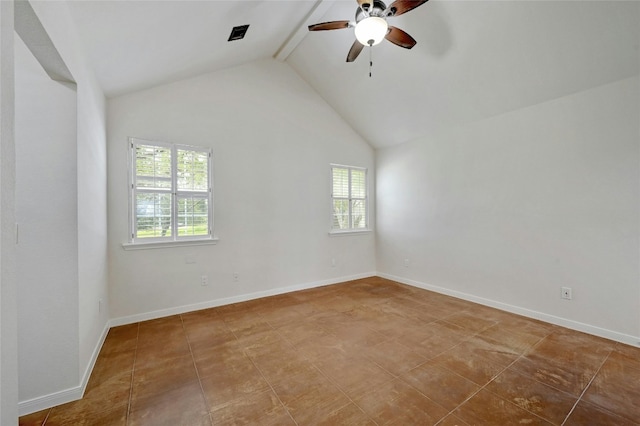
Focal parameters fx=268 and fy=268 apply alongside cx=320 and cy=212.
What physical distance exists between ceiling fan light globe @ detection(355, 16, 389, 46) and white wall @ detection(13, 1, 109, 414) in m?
2.04

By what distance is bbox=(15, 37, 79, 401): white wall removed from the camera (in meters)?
1.75

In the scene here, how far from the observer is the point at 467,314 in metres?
3.43

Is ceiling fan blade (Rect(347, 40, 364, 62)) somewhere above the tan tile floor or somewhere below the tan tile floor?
above

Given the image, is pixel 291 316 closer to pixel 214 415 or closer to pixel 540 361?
pixel 214 415

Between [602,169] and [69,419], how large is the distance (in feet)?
16.6

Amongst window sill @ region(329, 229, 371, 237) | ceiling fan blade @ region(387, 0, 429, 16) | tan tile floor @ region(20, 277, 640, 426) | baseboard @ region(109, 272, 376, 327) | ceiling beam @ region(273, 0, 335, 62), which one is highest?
ceiling beam @ region(273, 0, 335, 62)

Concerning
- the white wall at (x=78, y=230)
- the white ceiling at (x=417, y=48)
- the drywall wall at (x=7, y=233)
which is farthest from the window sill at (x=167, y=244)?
the drywall wall at (x=7, y=233)

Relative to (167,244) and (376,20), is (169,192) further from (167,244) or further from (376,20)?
(376,20)

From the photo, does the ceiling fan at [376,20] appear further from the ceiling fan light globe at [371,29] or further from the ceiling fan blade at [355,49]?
the ceiling fan blade at [355,49]

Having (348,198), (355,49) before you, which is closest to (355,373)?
(355,49)

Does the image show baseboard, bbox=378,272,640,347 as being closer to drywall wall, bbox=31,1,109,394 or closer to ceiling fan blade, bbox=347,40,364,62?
ceiling fan blade, bbox=347,40,364,62

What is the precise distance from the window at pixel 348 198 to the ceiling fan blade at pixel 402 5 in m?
2.83

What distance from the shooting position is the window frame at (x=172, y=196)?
3219mm

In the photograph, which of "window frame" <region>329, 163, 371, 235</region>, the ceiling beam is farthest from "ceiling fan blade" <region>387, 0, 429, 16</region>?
"window frame" <region>329, 163, 371, 235</region>
